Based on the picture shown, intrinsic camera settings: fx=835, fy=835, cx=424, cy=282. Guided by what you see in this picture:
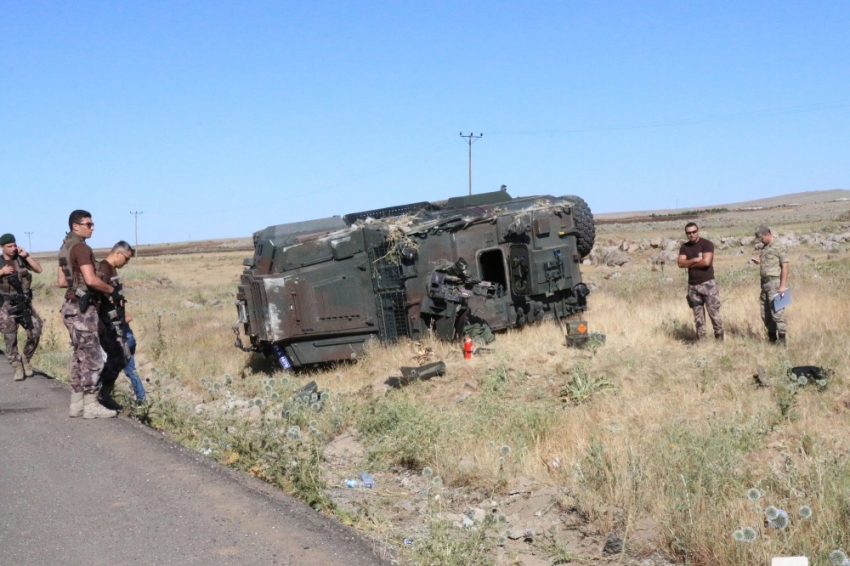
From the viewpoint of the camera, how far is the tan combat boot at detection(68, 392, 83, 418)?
8484 mm

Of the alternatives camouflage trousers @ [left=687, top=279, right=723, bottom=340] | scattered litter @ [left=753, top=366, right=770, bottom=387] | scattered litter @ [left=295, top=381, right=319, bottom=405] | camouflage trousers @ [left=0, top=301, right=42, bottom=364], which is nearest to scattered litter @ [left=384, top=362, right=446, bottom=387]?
scattered litter @ [left=295, top=381, right=319, bottom=405]

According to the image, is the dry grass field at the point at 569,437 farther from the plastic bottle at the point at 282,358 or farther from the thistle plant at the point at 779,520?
the plastic bottle at the point at 282,358

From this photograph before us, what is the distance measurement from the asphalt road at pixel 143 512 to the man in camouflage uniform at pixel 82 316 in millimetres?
753

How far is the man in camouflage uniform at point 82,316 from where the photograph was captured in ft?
27.1

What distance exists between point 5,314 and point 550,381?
7655 mm

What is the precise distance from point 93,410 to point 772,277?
27.2ft

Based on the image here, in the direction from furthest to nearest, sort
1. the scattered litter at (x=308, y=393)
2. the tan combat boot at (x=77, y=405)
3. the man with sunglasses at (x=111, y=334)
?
the scattered litter at (x=308, y=393) → the man with sunglasses at (x=111, y=334) → the tan combat boot at (x=77, y=405)

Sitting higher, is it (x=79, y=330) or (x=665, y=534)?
(x=79, y=330)

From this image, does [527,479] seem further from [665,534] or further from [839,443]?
[839,443]

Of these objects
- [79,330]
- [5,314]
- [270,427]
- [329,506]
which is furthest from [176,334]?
[329,506]

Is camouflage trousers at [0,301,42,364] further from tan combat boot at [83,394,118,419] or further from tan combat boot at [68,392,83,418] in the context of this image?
tan combat boot at [83,394,118,419]

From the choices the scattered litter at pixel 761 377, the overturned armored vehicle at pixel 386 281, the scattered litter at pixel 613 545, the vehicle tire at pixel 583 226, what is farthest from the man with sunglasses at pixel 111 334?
the vehicle tire at pixel 583 226

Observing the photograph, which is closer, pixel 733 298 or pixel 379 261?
pixel 379 261

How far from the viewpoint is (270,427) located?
23.1ft
